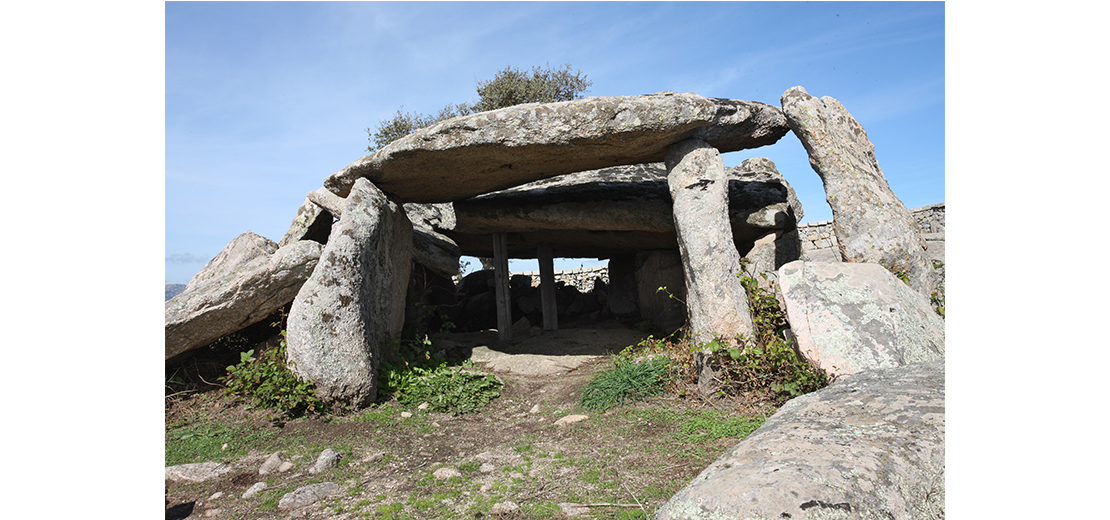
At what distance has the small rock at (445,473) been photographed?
4129 millimetres

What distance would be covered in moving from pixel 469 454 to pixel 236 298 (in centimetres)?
356

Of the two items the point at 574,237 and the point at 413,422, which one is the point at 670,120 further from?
the point at 574,237

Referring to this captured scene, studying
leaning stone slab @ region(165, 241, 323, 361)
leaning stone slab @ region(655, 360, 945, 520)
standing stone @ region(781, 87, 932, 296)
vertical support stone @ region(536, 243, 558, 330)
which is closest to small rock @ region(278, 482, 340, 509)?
leaning stone slab @ region(655, 360, 945, 520)

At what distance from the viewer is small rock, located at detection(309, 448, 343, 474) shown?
176 inches

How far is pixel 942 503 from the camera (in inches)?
Answer: 77.0

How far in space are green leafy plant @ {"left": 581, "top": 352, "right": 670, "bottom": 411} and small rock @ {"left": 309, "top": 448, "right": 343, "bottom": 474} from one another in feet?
7.49

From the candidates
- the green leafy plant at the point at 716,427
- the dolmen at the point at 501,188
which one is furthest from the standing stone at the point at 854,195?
the green leafy plant at the point at 716,427

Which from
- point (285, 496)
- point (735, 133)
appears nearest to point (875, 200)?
point (735, 133)

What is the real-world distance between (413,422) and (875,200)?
5.09 metres

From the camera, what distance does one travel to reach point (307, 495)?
3.89 metres

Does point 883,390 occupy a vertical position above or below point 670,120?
below

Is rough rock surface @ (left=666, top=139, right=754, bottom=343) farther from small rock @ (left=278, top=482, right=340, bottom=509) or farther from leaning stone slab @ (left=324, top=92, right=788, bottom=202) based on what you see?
small rock @ (left=278, top=482, right=340, bottom=509)

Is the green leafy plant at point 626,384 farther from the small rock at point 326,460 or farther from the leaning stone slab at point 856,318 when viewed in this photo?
the small rock at point 326,460

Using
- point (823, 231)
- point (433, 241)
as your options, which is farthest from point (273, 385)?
point (823, 231)
